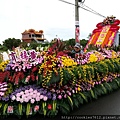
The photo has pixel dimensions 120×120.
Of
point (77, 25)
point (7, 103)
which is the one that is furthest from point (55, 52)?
point (77, 25)

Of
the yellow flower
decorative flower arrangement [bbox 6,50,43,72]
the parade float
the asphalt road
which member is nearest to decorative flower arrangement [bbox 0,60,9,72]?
the parade float

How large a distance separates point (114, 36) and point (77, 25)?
11.4 metres

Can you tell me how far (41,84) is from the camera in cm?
605

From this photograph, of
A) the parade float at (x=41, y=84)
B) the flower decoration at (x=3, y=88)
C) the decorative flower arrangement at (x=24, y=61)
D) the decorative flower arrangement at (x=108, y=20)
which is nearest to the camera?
the parade float at (x=41, y=84)

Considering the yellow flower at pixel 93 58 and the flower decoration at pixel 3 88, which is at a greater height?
the yellow flower at pixel 93 58

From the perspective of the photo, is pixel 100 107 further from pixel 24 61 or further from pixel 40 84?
pixel 24 61

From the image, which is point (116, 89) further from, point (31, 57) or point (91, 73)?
point (31, 57)

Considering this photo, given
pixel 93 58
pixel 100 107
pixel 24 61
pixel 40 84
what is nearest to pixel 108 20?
pixel 93 58

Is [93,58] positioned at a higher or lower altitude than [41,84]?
higher

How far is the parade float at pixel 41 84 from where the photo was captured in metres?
5.89

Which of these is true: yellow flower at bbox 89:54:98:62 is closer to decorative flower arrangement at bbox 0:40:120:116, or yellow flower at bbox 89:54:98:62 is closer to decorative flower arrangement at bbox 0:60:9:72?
decorative flower arrangement at bbox 0:40:120:116

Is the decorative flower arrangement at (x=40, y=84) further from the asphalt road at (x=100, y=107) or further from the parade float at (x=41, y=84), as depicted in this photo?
the asphalt road at (x=100, y=107)

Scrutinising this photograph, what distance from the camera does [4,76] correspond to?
615 centimetres

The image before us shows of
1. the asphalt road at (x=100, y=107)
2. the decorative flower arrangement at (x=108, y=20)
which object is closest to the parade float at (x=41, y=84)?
the asphalt road at (x=100, y=107)
